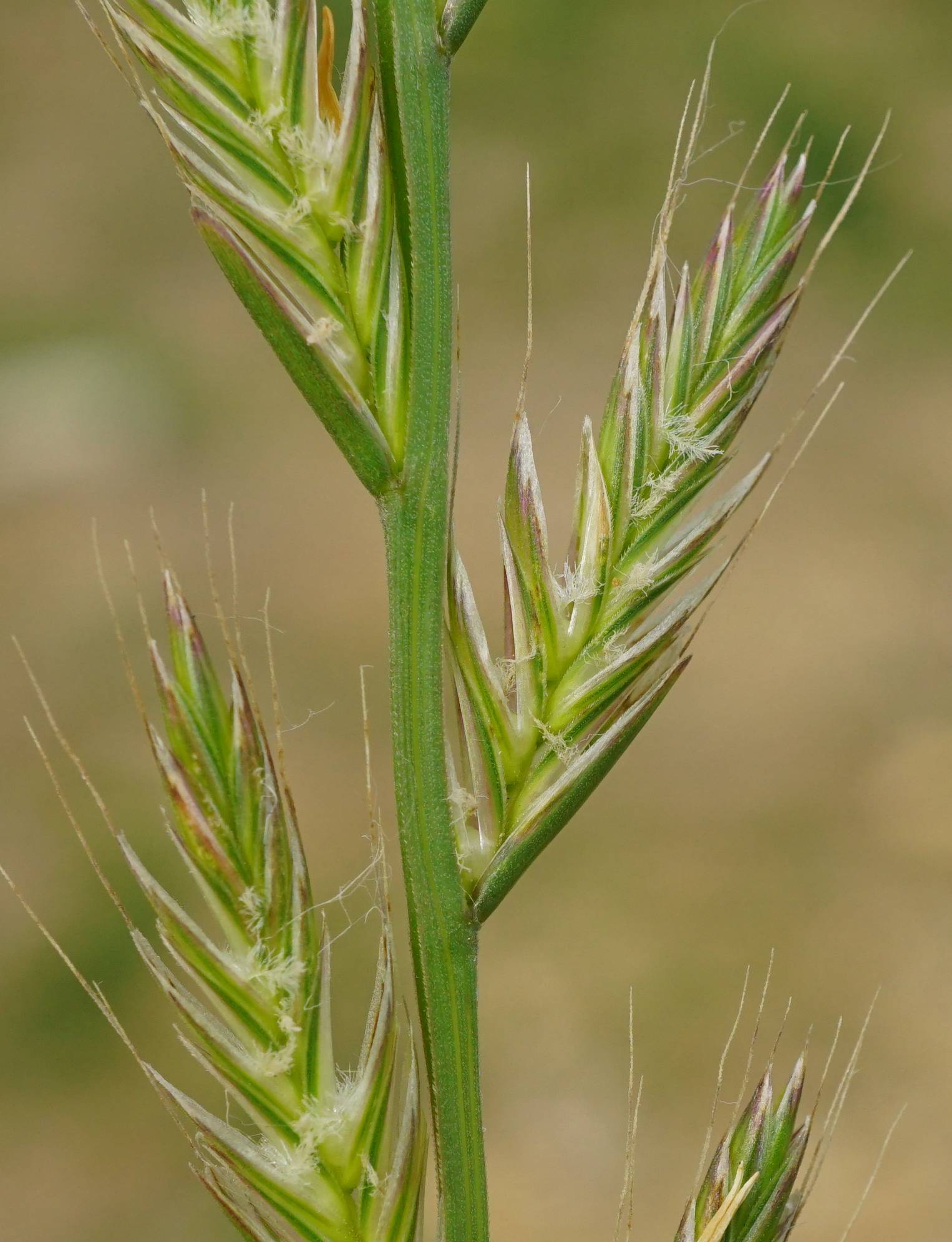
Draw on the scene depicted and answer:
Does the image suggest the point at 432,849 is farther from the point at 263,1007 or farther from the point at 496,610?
the point at 496,610

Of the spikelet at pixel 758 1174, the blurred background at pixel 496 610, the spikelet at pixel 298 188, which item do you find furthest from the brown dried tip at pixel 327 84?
the blurred background at pixel 496 610

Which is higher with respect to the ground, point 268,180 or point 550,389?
point 268,180

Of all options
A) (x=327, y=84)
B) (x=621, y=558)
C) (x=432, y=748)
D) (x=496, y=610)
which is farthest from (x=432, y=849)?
(x=496, y=610)

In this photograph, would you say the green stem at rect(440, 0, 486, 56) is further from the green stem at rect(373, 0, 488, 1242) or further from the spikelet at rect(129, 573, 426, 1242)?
the spikelet at rect(129, 573, 426, 1242)

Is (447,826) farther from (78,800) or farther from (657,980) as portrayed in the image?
(78,800)

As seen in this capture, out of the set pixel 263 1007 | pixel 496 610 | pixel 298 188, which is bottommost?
pixel 496 610

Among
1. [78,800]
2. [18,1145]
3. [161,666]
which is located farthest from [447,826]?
[78,800]

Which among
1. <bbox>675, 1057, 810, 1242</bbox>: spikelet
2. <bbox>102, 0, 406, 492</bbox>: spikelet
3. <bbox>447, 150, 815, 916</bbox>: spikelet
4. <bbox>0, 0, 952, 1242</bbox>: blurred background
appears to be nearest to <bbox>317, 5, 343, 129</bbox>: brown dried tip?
<bbox>102, 0, 406, 492</bbox>: spikelet

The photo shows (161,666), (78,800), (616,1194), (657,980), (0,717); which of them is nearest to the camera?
(161,666)
